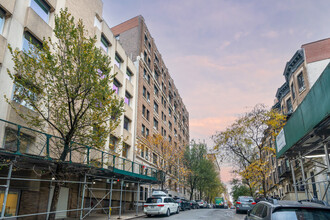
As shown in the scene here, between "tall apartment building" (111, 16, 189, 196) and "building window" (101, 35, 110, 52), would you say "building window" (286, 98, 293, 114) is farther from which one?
"building window" (101, 35, 110, 52)

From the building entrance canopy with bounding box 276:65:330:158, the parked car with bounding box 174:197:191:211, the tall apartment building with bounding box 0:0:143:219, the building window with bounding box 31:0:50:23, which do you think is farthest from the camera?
the parked car with bounding box 174:197:191:211

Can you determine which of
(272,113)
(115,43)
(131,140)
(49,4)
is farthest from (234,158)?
(49,4)

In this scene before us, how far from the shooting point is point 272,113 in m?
24.4

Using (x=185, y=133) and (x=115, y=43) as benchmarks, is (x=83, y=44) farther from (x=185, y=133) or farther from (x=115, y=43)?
(x=185, y=133)

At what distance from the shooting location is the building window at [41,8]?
16055 millimetres

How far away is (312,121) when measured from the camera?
8.87m

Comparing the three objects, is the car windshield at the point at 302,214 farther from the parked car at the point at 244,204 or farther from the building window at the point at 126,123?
the building window at the point at 126,123

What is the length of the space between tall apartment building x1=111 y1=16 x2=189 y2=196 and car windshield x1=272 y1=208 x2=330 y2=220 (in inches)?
976

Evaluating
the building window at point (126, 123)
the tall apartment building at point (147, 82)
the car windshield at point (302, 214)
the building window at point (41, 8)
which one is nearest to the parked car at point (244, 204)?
the tall apartment building at point (147, 82)

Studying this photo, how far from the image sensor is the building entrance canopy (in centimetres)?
775

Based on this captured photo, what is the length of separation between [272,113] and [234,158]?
7.52 m

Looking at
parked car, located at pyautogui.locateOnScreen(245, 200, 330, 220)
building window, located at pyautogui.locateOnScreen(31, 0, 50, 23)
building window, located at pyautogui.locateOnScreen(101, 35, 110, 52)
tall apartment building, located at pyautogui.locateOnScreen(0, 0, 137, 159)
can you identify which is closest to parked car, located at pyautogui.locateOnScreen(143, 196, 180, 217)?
tall apartment building, located at pyautogui.locateOnScreen(0, 0, 137, 159)

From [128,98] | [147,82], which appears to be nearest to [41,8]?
[128,98]

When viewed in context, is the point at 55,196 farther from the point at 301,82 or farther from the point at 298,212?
the point at 301,82
